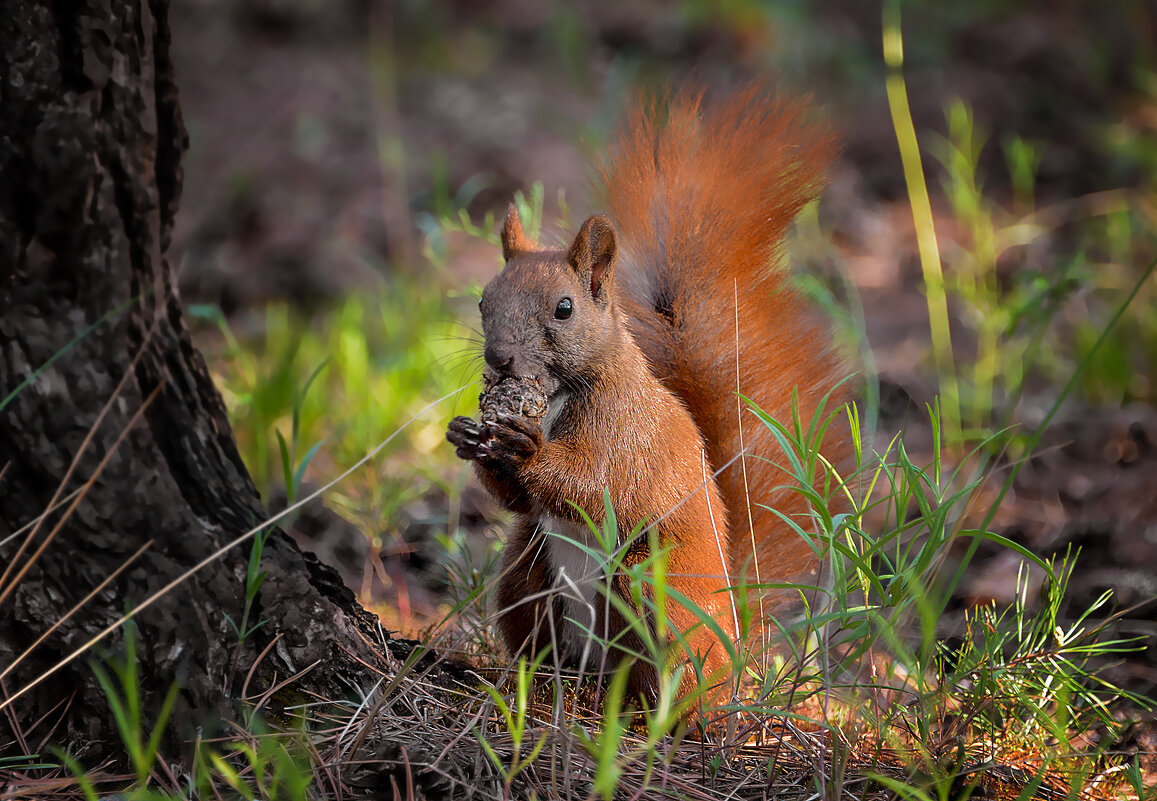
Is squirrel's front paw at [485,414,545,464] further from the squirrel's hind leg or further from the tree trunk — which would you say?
the tree trunk

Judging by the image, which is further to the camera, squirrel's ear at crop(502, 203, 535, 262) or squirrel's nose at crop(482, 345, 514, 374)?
squirrel's ear at crop(502, 203, 535, 262)

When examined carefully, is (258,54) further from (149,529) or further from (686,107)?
(149,529)

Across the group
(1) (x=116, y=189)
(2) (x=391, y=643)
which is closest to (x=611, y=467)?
(2) (x=391, y=643)

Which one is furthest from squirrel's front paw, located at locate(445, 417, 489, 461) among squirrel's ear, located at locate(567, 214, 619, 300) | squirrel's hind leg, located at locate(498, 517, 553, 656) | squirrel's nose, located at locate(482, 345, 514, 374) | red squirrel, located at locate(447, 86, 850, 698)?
squirrel's ear, located at locate(567, 214, 619, 300)

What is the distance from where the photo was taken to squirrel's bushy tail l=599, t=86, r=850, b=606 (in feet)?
6.18

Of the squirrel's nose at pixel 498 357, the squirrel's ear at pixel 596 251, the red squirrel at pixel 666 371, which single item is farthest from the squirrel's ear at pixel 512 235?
the squirrel's nose at pixel 498 357

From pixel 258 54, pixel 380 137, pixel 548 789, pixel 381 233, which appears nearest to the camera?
pixel 548 789

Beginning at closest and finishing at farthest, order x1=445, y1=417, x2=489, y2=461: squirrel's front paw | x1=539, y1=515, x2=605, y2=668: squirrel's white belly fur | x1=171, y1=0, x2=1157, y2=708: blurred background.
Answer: x1=445, y1=417, x2=489, y2=461: squirrel's front paw
x1=539, y1=515, x2=605, y2=668: squirrel's white belly fur
x1=171, y1=0, x2=1157, y2=708: blurred background

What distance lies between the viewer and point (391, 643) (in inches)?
66.7

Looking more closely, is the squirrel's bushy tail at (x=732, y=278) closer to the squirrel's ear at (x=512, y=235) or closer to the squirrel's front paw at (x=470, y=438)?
the squirrel's ear at (x=512, y=235)

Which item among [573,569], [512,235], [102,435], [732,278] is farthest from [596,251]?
[102,435]

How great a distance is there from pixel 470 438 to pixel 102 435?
0.57 meters

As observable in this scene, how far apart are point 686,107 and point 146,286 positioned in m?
1.09

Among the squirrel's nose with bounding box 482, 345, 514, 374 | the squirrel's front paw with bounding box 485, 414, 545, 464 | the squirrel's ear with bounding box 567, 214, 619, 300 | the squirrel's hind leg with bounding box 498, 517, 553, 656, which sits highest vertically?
the squirrel's ear with bounding box 567, 214, 619, 300
